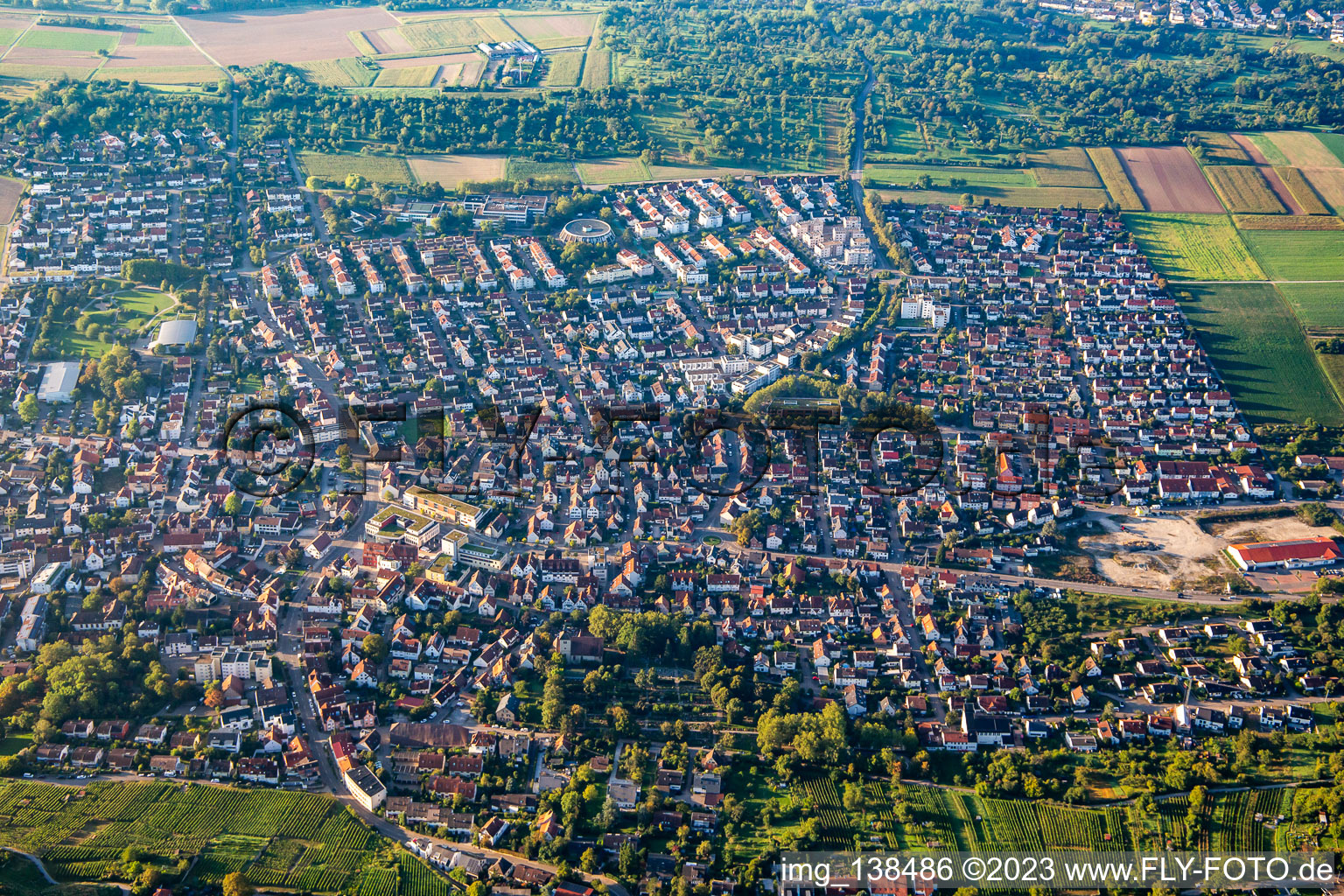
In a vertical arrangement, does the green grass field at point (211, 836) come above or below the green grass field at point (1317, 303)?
below

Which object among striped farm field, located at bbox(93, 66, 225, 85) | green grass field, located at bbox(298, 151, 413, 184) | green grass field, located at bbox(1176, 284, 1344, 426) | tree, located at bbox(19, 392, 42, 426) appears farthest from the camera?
striped farm field, located at bbox(93, 66, 225, 85)

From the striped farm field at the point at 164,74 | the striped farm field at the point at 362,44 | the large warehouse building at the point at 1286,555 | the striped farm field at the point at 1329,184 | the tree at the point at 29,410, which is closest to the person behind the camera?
the large warehouse building at the point at 1286,555

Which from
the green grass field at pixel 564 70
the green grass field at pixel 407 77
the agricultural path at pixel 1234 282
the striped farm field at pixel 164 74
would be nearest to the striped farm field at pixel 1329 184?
the agricultural path at pixel 1234 282

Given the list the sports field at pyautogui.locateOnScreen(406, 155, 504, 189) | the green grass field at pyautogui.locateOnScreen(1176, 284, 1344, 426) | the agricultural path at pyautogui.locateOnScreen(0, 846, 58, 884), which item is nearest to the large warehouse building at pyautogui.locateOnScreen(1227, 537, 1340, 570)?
the green grass field at pyautogui.locateOnScreen(1176, 284, 1344, 426)

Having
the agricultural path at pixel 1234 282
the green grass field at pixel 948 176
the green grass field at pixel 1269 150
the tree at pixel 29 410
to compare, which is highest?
the green grass field at pixel 1269 150

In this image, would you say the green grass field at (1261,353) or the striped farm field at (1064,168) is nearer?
the green grass field at (1261,353)

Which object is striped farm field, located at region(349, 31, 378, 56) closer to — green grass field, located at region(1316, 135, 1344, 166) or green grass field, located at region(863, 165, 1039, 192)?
green grass field, located at region(863, 165, 1039, 192)

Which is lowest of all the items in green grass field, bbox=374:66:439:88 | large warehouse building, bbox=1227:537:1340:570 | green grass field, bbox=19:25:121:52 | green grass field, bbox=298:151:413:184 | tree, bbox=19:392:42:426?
large warehouse building, bbox=1227:537:1340:570

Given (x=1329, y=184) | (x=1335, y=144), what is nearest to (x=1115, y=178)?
(x=1329, y=184)

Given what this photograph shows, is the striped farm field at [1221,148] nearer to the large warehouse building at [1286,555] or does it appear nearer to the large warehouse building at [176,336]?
the large warehouse building at [1286,555]
